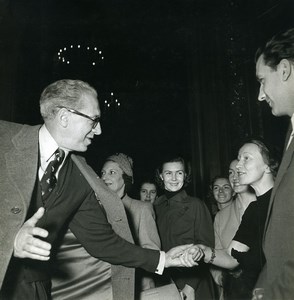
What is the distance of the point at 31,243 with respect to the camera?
143 centimetres

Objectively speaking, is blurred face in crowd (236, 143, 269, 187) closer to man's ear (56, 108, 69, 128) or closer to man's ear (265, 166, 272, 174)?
man's ear (265, 166, 272, 174)

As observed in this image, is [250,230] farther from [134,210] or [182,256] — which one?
[134,210]

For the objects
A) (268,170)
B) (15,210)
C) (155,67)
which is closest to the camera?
(15,210)

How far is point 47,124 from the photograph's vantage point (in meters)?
2.12

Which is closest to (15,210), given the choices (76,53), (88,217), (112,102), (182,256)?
(88,217)

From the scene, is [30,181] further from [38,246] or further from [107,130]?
[107,130]

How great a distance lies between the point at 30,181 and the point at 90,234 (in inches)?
28.5

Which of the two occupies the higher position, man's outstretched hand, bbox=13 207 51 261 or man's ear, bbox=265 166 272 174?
man's ear, bbox=265 166 272 174

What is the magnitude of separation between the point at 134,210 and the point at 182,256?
2.79 feet

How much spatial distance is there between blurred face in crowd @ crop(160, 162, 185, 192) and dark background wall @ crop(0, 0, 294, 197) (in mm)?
970

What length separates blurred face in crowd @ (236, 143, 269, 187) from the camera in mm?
2416

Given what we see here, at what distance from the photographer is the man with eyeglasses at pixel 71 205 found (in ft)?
6.29

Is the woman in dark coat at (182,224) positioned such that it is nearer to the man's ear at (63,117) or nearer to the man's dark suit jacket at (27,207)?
the man's dark suit jacket at (27,207)

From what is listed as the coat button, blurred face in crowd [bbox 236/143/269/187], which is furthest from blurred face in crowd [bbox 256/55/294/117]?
the coat button
